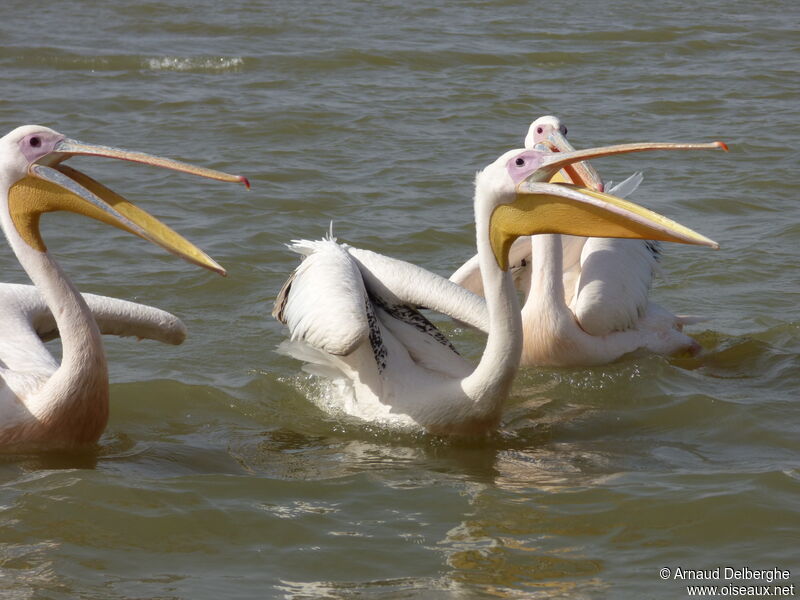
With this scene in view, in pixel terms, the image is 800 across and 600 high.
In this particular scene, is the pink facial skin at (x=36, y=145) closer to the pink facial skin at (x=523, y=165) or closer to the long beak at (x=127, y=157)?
the long beak at (x=127, y=157)

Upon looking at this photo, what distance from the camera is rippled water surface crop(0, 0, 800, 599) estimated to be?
13.1ft

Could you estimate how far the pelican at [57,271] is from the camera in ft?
14.3

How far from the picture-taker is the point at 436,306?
5211 mm

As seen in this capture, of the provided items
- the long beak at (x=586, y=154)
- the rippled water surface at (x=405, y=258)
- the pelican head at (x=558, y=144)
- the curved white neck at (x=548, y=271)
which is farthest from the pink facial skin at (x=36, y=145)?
the curved white neck at (x=548, y=271)

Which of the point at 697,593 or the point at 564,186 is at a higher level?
the point at 564,186

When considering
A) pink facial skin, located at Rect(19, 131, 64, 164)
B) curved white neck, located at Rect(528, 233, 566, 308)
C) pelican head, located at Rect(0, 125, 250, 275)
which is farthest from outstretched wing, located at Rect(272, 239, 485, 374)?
pink facial skin, located at Rect(19, 131, 64, 164)

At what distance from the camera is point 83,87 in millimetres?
10555

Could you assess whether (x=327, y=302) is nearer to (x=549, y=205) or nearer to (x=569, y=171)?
(x=549, y=205)

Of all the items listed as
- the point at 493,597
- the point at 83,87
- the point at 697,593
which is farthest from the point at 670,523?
the point at 83,87

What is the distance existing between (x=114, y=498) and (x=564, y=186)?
6.11ft

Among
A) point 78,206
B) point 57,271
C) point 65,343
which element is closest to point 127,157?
point 78,206

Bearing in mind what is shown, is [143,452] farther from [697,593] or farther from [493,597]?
[697,593]

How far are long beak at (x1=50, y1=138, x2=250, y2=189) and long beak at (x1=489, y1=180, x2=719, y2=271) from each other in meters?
1.00

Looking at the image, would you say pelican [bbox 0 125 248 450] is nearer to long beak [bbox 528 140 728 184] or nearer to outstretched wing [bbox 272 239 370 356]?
outstretched wing [bbox 272 239 370 356]
